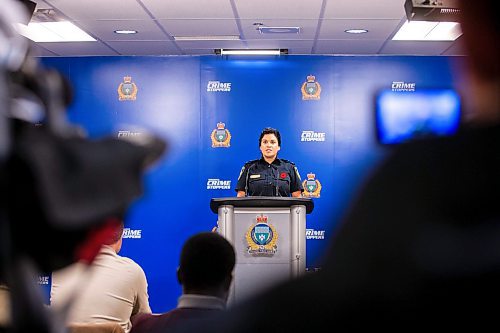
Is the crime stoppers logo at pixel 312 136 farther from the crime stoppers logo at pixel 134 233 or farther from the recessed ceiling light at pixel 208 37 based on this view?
the crime stoppers logo at pixel 134 233

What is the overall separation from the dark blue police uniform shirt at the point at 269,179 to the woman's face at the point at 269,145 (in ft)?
0.33

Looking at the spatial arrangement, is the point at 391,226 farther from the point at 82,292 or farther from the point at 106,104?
the point at 106,104

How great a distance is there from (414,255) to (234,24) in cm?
562

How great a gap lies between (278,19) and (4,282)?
549cm

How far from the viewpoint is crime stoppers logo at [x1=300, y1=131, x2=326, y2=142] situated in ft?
20.5

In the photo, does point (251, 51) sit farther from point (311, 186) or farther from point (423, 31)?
point (423, 31)

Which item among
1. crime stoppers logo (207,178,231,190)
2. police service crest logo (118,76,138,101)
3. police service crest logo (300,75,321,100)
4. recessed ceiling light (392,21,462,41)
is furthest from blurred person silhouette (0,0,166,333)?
police service crest logo (118,76,138,101)

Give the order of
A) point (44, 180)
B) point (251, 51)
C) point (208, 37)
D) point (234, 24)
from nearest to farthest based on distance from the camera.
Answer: point (44, 180)
point (234, 24)
point (208, 37)
point (251, 51)

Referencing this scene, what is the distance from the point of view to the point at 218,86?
20.9ft

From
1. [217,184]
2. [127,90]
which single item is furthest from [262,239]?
[127,90]

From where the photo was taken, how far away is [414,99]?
248 inches

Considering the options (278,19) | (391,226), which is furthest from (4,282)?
(278,19)

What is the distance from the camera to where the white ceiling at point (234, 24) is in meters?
5.11

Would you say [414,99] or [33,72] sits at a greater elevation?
[414,99]
